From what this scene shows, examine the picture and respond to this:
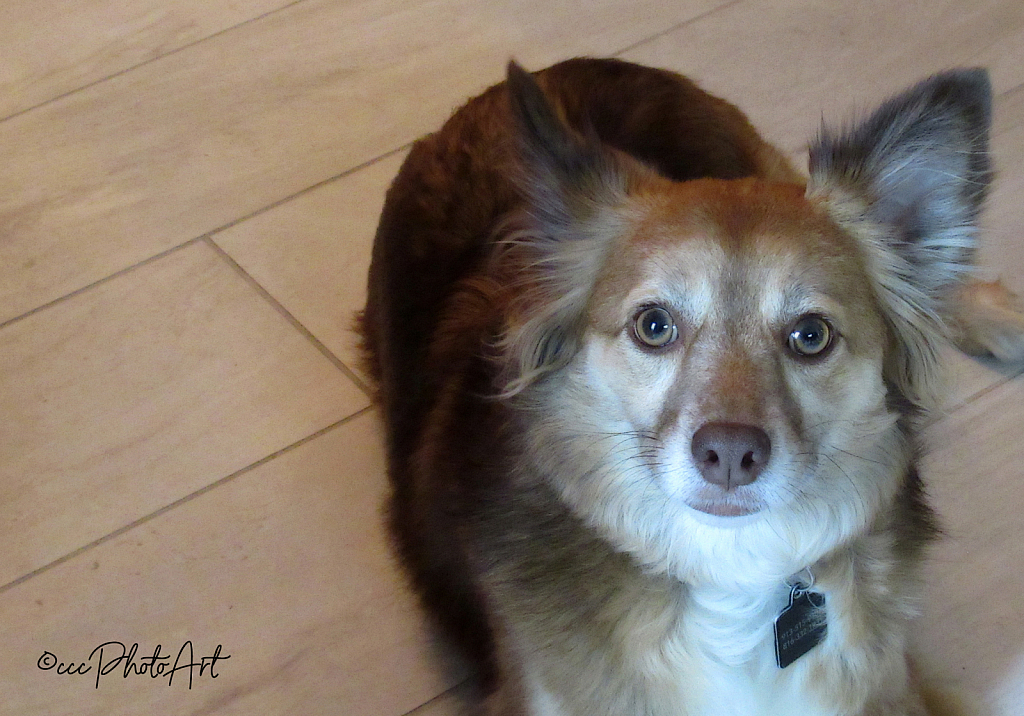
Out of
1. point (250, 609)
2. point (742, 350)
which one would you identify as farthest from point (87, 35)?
point (742, 350)

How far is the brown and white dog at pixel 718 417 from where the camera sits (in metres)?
1.41

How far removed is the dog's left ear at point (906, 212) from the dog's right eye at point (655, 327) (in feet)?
0.89

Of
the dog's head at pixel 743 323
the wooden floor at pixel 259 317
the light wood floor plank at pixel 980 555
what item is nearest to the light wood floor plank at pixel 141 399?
the wooden floor at pixel 259 317

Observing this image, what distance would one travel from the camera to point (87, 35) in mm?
3199

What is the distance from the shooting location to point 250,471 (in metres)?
2.21

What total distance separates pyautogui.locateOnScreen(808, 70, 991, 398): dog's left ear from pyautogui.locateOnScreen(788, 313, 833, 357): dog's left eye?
128 millimetres

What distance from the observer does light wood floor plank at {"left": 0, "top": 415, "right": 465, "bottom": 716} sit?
189cm

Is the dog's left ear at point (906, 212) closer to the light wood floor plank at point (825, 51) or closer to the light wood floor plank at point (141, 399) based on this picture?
the light wood floor plank at point (141, 399)

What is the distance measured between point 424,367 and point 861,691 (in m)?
0.83

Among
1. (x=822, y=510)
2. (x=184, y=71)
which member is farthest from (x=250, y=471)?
(x=184, y=71)

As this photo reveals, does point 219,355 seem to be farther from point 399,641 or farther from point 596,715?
point 596,715

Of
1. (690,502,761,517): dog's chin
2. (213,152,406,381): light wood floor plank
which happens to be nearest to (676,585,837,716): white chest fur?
(690,502,761,517): dog's chin

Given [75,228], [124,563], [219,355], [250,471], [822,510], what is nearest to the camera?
[822,510]

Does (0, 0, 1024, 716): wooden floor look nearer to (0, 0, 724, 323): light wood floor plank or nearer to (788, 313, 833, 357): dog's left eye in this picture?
(0, 0, 724, 323): light wood floor plank
